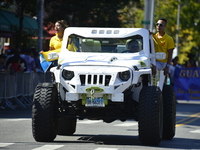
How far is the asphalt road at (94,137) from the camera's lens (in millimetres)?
10406

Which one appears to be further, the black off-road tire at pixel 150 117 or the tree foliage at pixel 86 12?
the tree foliage at pixel 86 12

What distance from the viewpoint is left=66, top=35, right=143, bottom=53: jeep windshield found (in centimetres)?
1198

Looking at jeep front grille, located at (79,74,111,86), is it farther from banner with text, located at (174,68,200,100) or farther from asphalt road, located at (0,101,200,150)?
banner with text, located at (174,68,200,100)

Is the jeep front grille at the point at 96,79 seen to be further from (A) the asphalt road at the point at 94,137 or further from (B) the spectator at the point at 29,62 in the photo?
(B) the spectator at the point at 29,62

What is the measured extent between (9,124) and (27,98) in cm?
777

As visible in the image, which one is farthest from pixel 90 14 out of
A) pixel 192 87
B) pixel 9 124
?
pixel 9 124

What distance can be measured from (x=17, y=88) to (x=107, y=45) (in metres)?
9.33

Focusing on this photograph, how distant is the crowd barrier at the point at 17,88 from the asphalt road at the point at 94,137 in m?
2.17

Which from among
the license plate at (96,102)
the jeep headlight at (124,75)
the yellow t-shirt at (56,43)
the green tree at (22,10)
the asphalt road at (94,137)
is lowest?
the asphalt road at (94,137)

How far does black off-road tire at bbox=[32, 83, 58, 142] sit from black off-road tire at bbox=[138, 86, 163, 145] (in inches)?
54.2

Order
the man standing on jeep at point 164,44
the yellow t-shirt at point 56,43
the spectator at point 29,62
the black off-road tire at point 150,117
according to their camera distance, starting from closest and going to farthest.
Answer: the black off-road tire at point 150,117 → the yellow t-shirt at point 56,43 → the man standing on jeep at point 164,44 → the spectator at point 29,62

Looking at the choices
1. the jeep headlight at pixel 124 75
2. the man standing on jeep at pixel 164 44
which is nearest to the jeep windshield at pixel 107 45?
the man standing on jeep at pixel 164 44

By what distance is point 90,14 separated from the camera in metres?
34.2

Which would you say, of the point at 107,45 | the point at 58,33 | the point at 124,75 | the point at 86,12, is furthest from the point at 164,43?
the point at 86,12
